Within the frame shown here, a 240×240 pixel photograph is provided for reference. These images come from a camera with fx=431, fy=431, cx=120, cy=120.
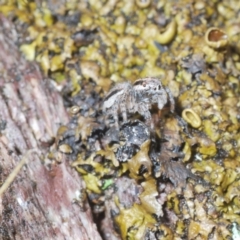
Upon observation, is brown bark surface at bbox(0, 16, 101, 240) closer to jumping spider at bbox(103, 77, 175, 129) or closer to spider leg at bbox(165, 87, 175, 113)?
jumping spider at bbox(103, 77, 175, 129)

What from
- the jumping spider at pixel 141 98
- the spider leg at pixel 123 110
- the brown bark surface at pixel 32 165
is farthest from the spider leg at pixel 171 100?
the brown bark surface at pixel 32 165

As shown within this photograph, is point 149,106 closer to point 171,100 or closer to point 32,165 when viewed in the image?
point 171,100

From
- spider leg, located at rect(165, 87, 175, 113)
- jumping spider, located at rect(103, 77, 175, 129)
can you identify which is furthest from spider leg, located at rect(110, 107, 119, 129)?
spider leg, located at rect(165, 87, 175, 113)

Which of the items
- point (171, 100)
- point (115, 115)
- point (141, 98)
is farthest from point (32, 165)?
point (171, 100)

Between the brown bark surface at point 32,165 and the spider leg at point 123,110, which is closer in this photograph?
the brown bark surface at point 32,165

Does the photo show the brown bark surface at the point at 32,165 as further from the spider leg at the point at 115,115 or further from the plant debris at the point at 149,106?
the spider leg at the point at 115,115

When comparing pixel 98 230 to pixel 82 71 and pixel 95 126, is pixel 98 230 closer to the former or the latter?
pixel 95 126
